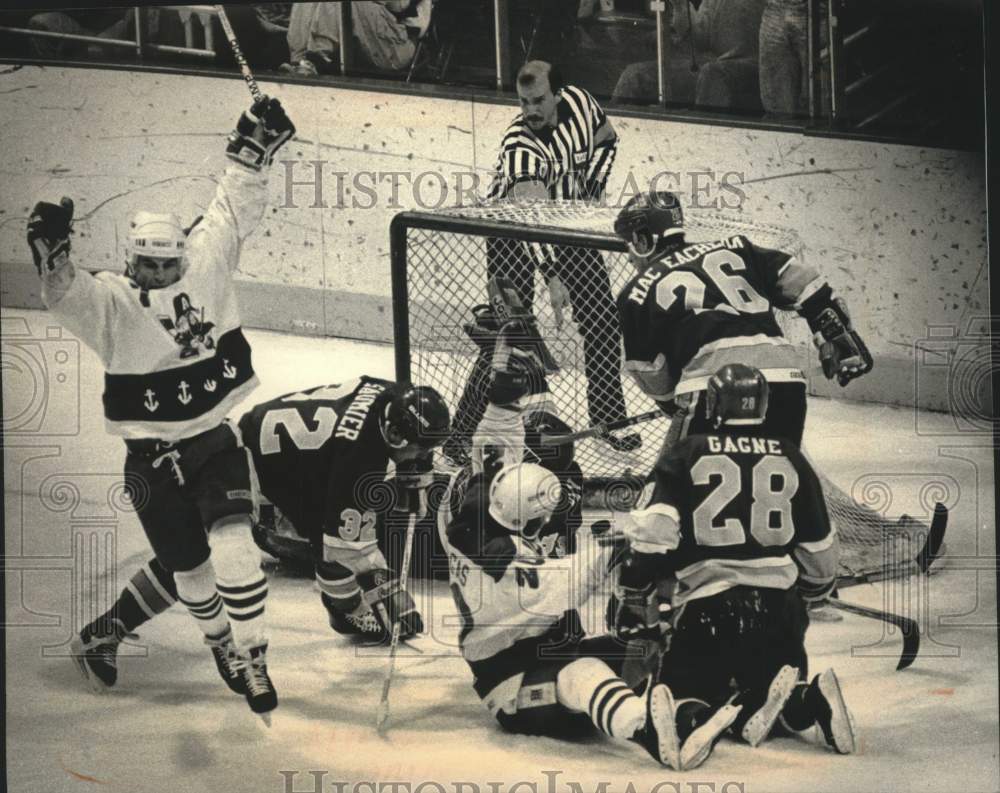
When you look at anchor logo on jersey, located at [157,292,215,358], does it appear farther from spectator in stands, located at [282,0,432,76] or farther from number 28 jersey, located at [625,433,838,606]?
number 28 jersey, located at [625,433,838,606]

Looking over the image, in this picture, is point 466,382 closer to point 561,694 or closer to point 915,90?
point 561,694

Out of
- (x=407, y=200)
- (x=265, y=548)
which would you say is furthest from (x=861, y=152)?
(x=265, y=548)

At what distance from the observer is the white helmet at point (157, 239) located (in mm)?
3648

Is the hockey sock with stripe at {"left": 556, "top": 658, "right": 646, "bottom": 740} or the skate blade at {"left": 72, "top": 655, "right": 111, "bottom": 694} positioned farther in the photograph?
the skate blade at {"left": 72, "top": 655, "right": 111, "bottom": 694}

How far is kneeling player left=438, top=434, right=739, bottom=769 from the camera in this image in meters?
3.46

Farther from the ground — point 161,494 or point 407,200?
point 407,200

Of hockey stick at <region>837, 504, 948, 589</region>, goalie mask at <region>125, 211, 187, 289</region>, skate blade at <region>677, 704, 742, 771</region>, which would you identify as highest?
goalie mask at <region>125, 211, 187, 289</region>

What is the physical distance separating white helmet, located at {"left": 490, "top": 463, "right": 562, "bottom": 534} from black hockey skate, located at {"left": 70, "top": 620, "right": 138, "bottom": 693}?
0.90 m

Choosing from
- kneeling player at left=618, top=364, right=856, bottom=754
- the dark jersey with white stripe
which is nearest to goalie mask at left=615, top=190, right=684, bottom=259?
the dark jersey with white stripe

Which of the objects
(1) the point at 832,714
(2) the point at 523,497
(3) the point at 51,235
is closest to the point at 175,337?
→ (3) the point at 51,235

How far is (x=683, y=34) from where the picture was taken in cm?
371

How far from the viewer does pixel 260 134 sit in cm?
372

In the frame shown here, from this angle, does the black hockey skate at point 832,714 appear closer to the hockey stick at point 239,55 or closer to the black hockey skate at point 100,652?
the black hockey skate at point 100,652

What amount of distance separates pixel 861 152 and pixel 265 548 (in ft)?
5.26
